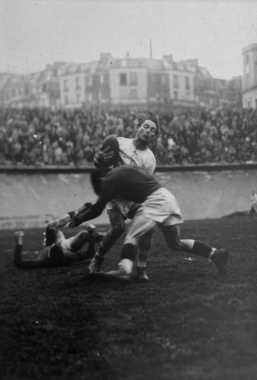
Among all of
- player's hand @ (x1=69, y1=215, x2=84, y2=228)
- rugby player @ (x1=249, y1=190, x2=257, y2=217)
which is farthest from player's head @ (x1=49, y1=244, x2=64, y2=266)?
rugby player @ (x1=249, y1=190, x2=257, y2=217)

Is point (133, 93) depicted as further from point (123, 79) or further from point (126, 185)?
point (126, 185)

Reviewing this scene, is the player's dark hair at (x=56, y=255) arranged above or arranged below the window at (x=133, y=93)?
below

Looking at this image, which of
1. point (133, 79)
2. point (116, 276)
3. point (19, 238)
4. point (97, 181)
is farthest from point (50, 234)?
point (133, 79)

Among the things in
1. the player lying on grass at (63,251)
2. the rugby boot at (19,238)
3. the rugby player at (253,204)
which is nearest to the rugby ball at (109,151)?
the player lying on grass at (63,251)

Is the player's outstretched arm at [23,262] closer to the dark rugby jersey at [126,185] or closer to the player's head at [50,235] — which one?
the player's head at [50,235]

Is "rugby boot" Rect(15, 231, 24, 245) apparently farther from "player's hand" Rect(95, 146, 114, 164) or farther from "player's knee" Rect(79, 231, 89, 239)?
"player's hand" Rect(95, 146, 114, 164)

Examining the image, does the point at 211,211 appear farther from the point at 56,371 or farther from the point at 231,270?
the point at 56,371
